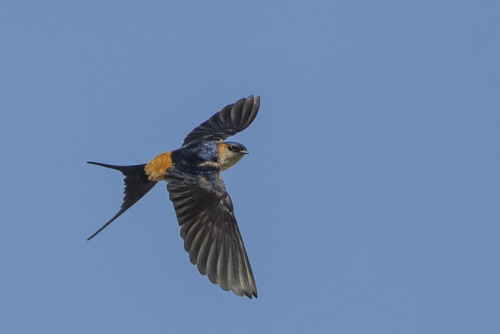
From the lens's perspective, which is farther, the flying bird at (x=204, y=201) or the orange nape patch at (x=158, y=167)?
the orange nape patch at (x=158, y=167)

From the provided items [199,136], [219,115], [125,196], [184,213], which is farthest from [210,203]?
[219,115]

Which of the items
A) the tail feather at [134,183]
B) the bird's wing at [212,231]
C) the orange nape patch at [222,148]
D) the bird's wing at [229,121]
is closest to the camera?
the bird's wing at [212,231]

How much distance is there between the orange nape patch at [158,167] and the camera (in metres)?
9.18

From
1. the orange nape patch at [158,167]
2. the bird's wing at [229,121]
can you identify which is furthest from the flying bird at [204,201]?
the bird's wing at [229,121]

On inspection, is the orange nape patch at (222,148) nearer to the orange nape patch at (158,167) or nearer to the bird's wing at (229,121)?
the orange nape patch at (158,167)

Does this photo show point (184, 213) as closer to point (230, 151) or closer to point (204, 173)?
point (204, 173)

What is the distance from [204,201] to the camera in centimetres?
866

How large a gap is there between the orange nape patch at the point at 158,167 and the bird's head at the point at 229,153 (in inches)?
18.5

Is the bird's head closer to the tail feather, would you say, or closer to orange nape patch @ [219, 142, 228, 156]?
orange nape patch @ [219, 142, 228, 156]

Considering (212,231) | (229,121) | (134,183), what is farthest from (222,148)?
(229,121)

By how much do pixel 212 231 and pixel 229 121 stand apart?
261cm

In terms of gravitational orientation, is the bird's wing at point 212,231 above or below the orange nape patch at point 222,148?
below

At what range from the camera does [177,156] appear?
9.30m

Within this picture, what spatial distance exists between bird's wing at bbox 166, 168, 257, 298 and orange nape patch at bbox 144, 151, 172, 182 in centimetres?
28
